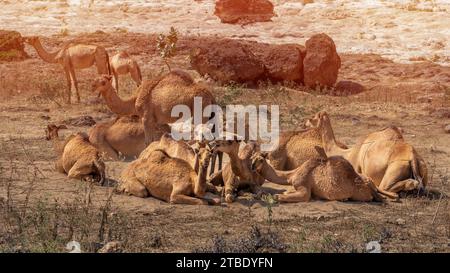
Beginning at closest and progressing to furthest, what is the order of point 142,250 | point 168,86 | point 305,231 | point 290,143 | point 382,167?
1. point 142,250
2. point 305,231
3. point 382,167
4. point 290,143
5. point 168,86

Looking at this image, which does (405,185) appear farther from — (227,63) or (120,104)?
(227,63)

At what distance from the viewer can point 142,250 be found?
755 cm

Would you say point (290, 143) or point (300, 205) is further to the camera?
point (290, 143)

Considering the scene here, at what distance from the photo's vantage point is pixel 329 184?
31.2 feet

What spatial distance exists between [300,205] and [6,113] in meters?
8.58

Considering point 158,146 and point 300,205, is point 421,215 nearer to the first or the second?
point 300,205

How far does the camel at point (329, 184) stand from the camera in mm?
9500

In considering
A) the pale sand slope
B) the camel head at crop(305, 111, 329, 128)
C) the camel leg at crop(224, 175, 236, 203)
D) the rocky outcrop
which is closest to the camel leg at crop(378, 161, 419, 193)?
the camel head at crop(305, 111, 329, 128)

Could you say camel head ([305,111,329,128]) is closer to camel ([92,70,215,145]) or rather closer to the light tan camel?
camel ([92,70,215,145])

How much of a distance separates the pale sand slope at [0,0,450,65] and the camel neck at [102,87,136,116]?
15.2 meters

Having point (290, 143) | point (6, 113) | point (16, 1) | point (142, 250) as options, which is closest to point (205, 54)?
point (6, 113)

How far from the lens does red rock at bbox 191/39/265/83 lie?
67.6 feet

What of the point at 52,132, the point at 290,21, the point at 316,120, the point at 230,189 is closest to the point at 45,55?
the point at 52,132

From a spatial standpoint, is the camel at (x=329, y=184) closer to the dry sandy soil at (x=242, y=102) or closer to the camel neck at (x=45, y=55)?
the dry sandy soil at (x=242, y=102)
